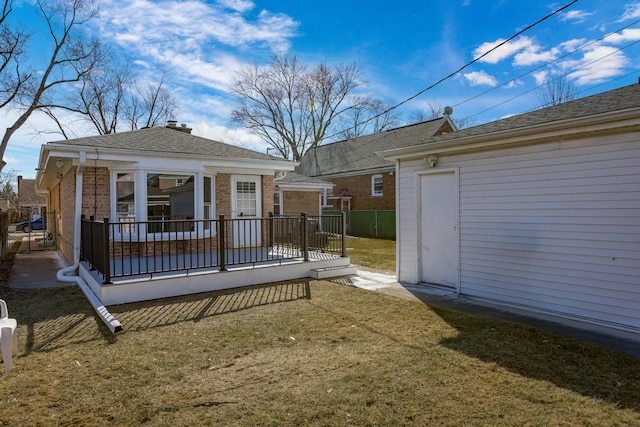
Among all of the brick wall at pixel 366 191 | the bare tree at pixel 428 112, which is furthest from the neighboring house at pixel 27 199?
the bare tree at pixel 428 112

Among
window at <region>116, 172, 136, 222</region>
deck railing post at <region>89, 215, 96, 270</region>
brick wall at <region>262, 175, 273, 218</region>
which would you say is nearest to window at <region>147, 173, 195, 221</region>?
window at <region>116, 172, 136, 222</region>

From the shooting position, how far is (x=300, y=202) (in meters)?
19.0

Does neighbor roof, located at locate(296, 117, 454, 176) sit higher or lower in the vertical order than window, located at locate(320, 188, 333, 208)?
higher

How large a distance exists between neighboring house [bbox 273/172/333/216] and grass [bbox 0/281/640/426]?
12.9 meters

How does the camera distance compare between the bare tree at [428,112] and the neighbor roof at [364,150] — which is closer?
the neighbor roof at [364,150]

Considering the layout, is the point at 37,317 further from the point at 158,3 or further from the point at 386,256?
the point at 386,256

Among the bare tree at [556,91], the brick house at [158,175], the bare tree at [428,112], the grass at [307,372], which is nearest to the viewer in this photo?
the grass at [307,372]

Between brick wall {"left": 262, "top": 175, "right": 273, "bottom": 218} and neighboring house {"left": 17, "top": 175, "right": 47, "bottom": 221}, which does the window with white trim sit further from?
neighboring house {"left": 17, "top": 175, "right": 47, "bottom": 221}

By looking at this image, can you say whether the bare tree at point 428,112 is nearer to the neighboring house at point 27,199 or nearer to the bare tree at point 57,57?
the bare tree at point 57,57

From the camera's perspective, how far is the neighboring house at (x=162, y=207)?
6781mm

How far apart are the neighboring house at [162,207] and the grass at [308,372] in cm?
122

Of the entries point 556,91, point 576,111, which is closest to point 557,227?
point 576,111

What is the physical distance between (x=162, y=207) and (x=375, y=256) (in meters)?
6.57

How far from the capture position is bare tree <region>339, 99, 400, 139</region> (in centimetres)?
3520
